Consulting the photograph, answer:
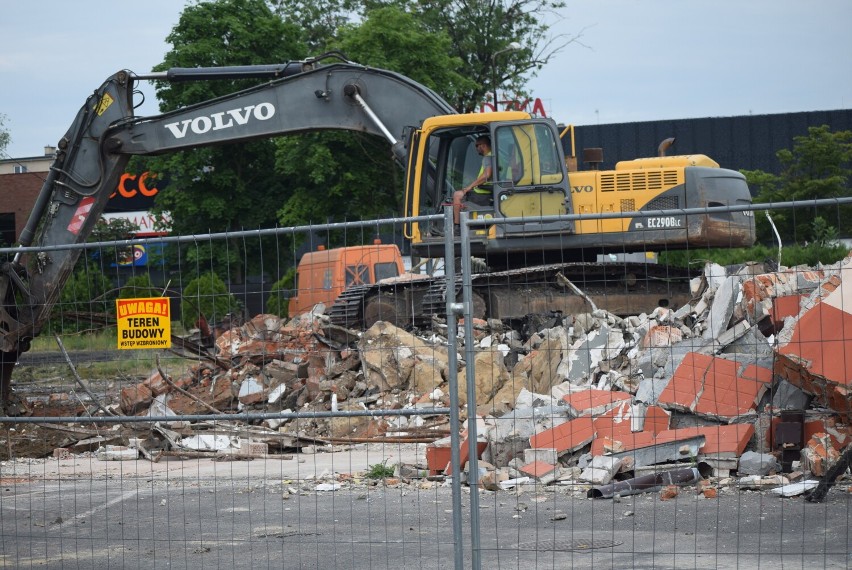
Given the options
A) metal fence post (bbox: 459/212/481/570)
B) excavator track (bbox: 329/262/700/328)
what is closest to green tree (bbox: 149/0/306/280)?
excavator track (bbox: 329/262/700/328)

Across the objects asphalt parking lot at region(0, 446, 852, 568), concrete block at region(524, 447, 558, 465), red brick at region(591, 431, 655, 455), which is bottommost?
asphalt parking lot at region(0, 446, 852, 568)

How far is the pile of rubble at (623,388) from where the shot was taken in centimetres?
865

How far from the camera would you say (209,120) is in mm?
15289

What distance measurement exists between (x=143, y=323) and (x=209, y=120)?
9.34m

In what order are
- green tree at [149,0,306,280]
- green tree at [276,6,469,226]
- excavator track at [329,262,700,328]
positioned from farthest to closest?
1. green tree at [149,0,306,280]
2. green tree at [276,6,469,226]
3. excavator track at [329,262,700,328]

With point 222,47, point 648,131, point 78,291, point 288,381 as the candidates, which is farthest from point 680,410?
point 648,131

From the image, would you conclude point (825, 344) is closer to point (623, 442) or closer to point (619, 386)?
point (623, 442)

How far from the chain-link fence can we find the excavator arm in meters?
1.54

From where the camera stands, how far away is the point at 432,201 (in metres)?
15.0

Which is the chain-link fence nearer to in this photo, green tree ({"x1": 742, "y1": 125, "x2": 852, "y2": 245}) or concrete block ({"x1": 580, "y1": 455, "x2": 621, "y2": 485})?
concrete block ({"x1": 580, "y1": 455, "x2": 621, "y2": 485})

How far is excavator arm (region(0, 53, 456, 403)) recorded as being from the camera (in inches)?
571

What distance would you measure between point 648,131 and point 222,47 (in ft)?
59.9

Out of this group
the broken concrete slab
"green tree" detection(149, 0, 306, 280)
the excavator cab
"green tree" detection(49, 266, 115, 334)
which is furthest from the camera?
"green tree" detection(149, 0, 306, 280)

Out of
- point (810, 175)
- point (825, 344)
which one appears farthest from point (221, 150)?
point (825, 344)
